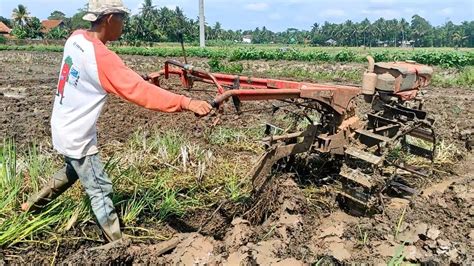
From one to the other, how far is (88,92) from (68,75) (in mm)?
184

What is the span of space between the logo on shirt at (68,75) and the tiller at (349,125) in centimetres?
90

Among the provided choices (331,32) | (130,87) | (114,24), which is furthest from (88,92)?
(331,32)

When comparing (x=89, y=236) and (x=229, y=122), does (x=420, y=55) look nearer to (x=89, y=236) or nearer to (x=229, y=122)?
(x=229, y=122)

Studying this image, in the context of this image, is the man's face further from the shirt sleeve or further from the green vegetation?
the green vegetation

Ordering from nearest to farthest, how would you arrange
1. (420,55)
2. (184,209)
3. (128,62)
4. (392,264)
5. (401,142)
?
(392,264) < (184,209) < (401,142) < (420,55) < (128,62)

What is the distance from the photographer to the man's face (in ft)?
10.2

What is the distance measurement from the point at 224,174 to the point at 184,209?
2.61 feet

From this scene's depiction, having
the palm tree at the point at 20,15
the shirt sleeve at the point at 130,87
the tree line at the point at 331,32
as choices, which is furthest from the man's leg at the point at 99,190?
the palm tree at the point at 20,15

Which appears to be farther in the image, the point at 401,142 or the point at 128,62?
the point at 128,62

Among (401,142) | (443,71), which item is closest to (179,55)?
(443,71)

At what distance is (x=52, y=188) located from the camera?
3.53 m

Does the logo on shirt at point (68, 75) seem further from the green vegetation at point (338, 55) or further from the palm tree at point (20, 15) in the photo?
the palm tree at point (20, 15)

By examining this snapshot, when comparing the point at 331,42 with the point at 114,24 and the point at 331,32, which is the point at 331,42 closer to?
the point at 331,32

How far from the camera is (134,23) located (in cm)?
5381
